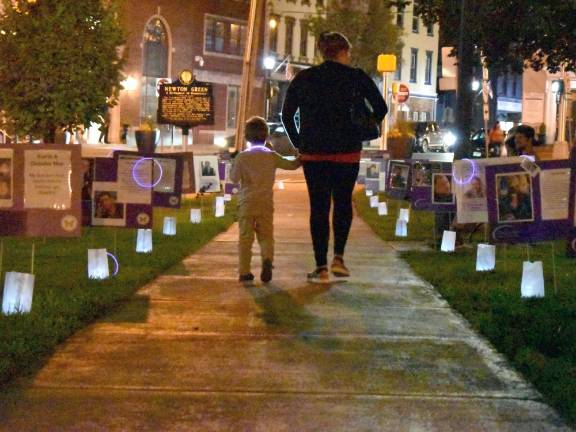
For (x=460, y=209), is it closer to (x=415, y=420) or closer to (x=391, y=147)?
(x=415, y=420)

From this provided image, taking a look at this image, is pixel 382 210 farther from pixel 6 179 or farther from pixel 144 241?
pixel 6 179

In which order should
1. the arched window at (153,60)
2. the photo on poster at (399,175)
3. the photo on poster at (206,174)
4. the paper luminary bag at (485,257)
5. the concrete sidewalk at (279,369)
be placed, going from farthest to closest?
the arched window at (153,60) → the photo on poster at (206,174) → the photo on poster at (399,175) → the paper luminary bag at (485,257) → the concrete sidewalk at (279,369)

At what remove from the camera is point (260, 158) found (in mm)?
9359

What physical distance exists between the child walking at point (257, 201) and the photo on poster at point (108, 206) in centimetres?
178

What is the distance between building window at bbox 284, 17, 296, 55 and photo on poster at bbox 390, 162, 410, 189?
1594 inches

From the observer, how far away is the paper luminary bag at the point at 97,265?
31.6ft

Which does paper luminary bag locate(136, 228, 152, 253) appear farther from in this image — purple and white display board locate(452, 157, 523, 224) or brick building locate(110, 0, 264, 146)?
brick building locate(110, 0, 264, 146)

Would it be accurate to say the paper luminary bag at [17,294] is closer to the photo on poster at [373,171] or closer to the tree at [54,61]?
the tree at [54,61]

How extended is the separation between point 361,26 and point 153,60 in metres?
12.1

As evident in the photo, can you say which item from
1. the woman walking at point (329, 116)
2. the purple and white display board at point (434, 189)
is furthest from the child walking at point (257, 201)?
the purple and white display board at point (434, 189)

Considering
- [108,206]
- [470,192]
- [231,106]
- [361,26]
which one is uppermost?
[361,26]

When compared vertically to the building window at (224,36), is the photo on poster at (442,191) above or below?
below

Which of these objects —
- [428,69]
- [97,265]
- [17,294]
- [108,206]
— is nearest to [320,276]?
[97,265]

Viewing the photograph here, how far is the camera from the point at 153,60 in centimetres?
4681
